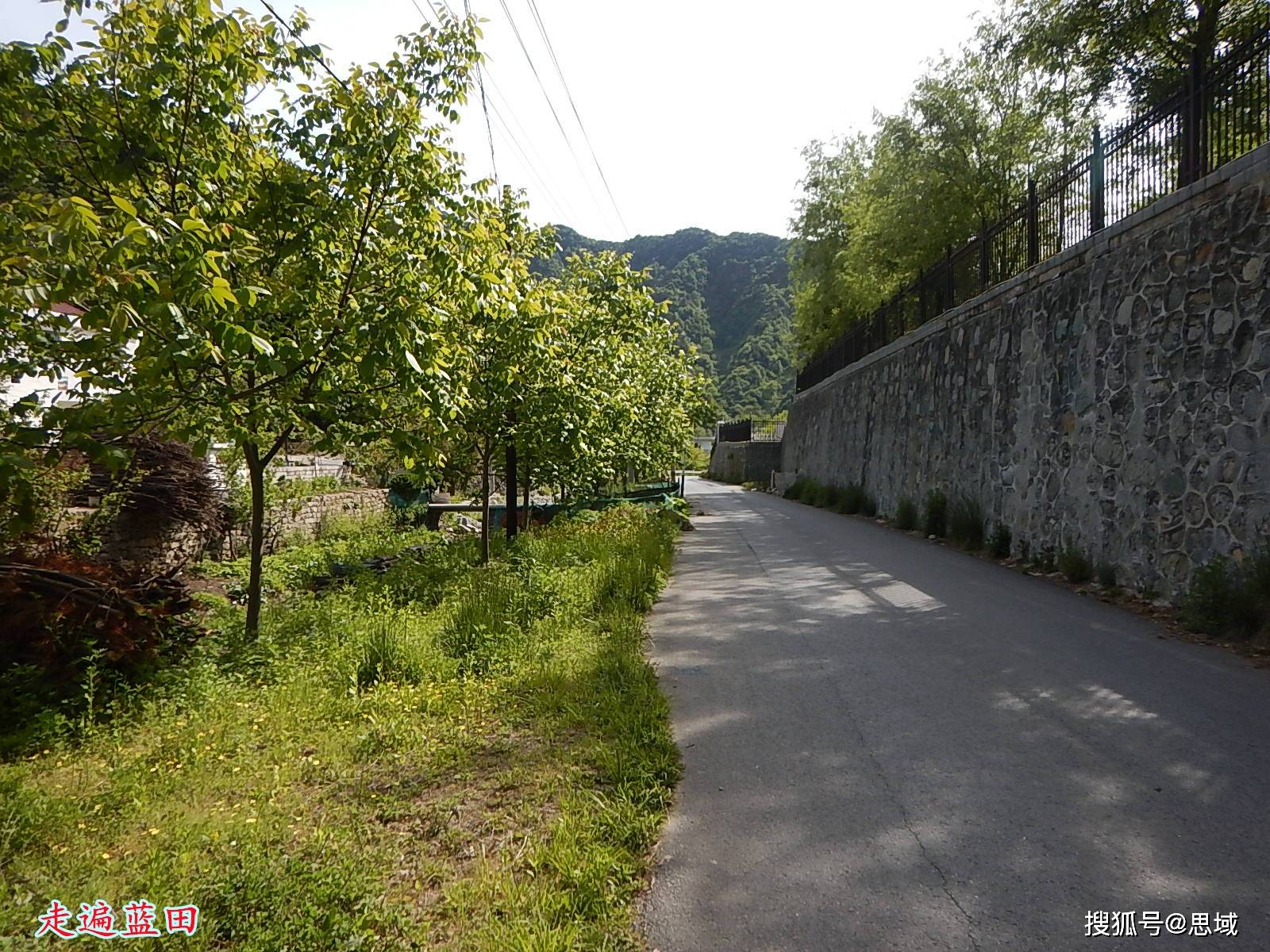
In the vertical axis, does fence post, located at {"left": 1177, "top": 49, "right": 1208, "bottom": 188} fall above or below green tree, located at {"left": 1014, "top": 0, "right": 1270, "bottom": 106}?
below

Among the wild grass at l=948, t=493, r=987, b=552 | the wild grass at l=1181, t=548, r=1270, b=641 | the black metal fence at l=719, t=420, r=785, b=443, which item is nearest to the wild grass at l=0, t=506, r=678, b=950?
the wild grass at l=1181, t=548, r=1270, b=641

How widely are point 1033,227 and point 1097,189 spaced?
1786 millimetres

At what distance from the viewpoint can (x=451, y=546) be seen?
11.0m

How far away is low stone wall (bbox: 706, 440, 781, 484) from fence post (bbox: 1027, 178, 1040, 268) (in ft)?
102

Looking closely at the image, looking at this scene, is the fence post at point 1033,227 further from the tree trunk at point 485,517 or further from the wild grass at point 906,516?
the tree trunk at point 485,517

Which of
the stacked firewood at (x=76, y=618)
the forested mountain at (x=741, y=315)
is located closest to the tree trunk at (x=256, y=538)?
the stacked firewood at (x=76, y=618)

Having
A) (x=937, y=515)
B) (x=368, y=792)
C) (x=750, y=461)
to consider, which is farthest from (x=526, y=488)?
(x=750, y=461)

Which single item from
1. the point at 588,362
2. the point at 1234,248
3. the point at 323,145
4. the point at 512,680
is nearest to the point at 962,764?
Result: the point at 512,680

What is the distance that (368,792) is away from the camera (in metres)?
3.50

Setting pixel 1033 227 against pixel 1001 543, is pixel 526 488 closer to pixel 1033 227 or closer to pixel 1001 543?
pixel 1001 543

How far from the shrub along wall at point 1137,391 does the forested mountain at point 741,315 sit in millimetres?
59940

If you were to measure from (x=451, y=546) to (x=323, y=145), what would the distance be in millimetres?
7026

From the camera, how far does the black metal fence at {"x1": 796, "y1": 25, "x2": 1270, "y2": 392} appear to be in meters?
6.75

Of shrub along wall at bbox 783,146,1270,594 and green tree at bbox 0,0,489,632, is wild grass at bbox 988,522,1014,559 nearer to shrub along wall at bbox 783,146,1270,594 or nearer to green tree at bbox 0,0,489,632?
shrub along wall at bbox 783,146,1270,594
